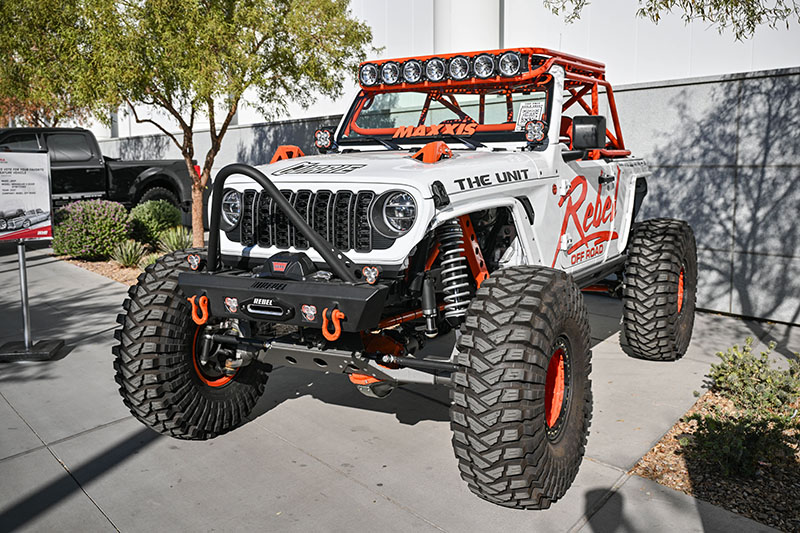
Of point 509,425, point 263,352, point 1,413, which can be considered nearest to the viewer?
point 509,425

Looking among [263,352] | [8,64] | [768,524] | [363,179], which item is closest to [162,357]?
[263,352]

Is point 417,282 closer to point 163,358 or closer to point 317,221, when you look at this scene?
point 317,221

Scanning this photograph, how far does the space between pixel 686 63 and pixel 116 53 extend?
699cm

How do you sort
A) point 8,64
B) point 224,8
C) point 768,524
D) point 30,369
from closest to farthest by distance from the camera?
point 768,524 < point 30,369 < point 224,8 < point 8,64

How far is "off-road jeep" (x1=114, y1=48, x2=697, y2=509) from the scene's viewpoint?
10.7 ft

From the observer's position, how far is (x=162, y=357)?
3.99m

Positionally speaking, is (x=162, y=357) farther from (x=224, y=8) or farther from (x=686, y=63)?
(x=686, y=63)

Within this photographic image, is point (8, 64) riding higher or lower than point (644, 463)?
higher

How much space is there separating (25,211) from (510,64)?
427 cm

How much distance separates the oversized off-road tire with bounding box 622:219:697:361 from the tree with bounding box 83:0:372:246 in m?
5.12

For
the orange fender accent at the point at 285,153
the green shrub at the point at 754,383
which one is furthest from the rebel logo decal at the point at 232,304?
the green shrub at the point at 754,383

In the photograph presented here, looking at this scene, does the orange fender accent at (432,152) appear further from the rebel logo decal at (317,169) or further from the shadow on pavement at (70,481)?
the shadow on pavement at (70,481)

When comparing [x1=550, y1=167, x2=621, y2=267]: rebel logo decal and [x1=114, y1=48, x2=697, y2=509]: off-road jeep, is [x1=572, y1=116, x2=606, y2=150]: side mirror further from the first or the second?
[x1=550, y1=167, x2=621, y2=267]: rebel logo decal

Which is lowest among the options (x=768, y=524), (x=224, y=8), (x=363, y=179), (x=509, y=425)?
(x=768, y=524)
